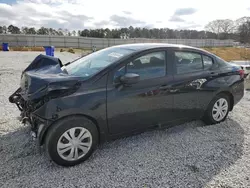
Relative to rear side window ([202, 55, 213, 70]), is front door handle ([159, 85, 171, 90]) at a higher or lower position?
lower

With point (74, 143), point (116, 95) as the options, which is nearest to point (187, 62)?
point (116, 95)

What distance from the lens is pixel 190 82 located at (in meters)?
3.27

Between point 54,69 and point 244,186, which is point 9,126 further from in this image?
point 244,186

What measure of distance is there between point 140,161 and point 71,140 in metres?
0.94

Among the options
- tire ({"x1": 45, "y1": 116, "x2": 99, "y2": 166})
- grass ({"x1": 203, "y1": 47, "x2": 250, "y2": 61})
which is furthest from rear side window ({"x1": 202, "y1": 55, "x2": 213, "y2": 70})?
grass ({"x1": 203, "y1": 47, "x2": 250, "y2": 61})

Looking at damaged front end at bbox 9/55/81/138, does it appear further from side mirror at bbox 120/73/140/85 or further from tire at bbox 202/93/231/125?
tire at bbox 202/93/231/125

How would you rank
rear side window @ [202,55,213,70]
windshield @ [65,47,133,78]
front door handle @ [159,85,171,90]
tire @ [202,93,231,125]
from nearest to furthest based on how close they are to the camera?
windshield @ [65,47,133,78] < front door handle @ [159,85,171,90] < rear side window @ [202,55,213,70] < tire @ [202,93,231,125]

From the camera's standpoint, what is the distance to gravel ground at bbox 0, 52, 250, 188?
7.53 feet

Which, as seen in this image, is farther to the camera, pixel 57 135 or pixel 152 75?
pixel 152 75

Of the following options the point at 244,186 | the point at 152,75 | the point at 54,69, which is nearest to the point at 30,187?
the point at 54,69

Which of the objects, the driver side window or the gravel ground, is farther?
the driver side window

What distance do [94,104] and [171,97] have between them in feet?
4.13

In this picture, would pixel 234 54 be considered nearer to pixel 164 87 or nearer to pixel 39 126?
pixel 164 87

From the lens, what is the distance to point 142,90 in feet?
9.29
